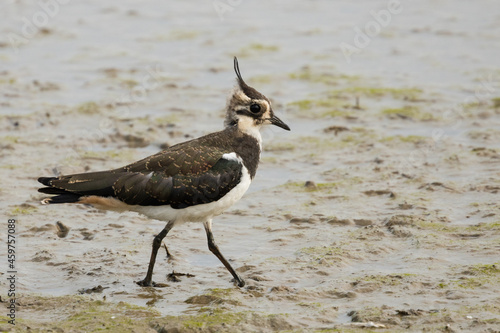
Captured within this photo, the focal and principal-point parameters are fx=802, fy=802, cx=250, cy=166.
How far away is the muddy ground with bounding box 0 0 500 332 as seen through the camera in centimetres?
711

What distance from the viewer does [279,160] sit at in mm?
11172

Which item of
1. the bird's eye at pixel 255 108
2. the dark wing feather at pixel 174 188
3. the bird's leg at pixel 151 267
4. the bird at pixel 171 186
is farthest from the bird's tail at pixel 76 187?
the bird's eye at pixel 255 108

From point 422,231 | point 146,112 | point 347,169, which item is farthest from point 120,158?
point 422,231

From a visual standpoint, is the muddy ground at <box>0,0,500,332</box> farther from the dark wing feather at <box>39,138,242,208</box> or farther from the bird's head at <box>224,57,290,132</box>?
the bird's head at <box>224,57,290,132</box>

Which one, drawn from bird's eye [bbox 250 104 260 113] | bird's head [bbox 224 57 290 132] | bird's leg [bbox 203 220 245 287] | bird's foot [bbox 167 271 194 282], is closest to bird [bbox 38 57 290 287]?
bird's leg [bbox 203 220 245 287]

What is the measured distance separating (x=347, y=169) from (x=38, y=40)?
8581 mm

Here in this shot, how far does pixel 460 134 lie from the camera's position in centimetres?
1182

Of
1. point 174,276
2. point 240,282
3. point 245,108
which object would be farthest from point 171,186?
point 245,108

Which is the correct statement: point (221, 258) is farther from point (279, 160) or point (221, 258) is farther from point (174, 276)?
point (279, 160)

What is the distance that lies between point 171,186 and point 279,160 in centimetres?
389

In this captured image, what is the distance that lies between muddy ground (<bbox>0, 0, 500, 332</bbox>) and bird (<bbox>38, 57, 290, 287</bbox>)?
2.25ft

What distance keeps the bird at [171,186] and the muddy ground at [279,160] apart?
0.69 metres

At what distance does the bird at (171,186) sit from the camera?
24.4ft

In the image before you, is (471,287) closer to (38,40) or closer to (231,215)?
(231,215)
